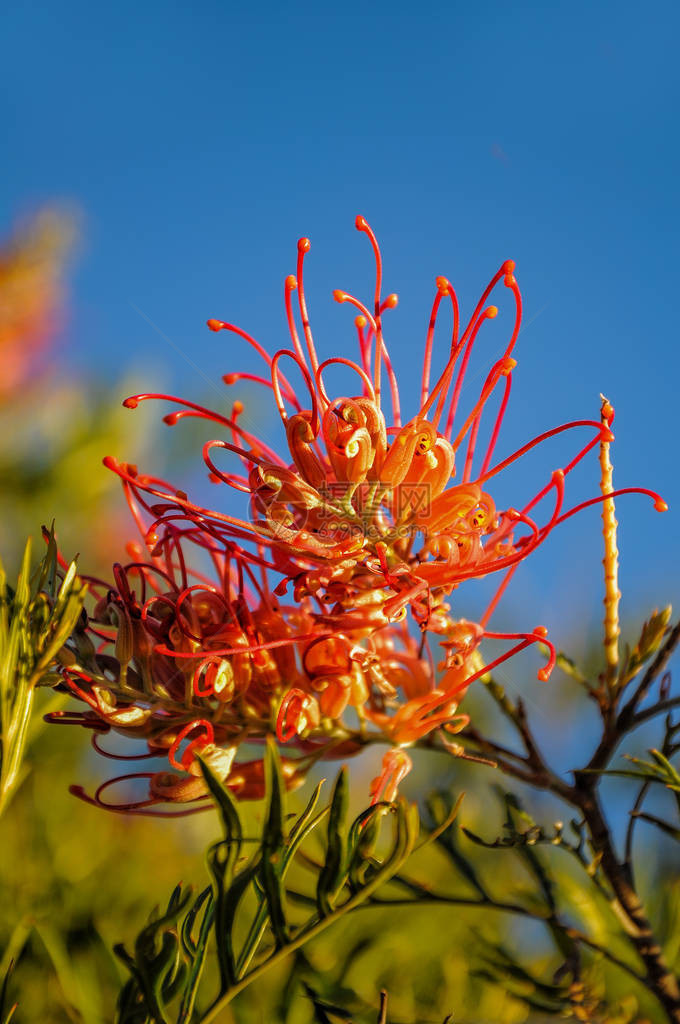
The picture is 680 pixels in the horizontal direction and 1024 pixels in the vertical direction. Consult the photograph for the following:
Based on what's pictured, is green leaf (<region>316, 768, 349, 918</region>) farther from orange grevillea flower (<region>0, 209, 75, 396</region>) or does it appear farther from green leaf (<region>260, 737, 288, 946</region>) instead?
orange grevillea flower (<region>0, 209, 75, 396</region>)

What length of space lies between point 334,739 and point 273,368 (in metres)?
0.29

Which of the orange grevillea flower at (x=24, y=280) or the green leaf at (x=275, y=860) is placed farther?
the orange grevillea flower at (x=24, y=280)

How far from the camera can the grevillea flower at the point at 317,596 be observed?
0.62 metres

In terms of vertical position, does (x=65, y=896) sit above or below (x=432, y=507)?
below

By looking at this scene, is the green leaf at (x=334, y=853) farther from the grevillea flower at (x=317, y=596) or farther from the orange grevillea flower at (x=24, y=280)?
the orange grevillea flower at (x=24, y=280)

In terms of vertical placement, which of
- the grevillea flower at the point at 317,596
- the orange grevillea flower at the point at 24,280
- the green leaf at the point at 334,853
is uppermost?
the orange grevillea flower at the point at 24,280

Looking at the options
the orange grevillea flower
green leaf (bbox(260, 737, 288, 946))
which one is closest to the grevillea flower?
green leaf (bbox(260, 737, 288, 946))

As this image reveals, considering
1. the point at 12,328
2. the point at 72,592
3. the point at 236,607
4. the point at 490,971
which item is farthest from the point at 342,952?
the point at 12,328

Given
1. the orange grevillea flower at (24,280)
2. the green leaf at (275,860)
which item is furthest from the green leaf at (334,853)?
the orange grevillea flower at (24,280)

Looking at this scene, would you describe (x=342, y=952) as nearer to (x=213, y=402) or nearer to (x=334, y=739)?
(x=334, y=739)

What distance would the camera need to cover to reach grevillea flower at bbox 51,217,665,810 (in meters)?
0.62

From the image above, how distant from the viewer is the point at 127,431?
148 centimetres

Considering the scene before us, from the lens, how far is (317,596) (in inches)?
25.2

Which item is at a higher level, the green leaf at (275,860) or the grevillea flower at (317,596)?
the grevillea flower at (317,596)
